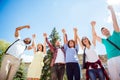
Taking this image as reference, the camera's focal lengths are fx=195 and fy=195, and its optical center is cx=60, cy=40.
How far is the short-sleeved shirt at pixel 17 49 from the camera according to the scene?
7596 millimetres

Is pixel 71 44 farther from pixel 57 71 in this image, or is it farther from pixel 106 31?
pixel 106 31

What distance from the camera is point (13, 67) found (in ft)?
24.6

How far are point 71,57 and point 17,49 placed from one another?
85.8 inches

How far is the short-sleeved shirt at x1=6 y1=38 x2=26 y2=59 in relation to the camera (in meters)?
7.60

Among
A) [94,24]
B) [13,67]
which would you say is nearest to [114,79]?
[94,24]

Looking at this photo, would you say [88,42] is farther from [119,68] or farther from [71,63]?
[119,68]

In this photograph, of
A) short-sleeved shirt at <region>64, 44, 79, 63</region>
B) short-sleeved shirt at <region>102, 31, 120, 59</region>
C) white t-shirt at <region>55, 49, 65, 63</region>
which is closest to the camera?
short-sleeved shirt at <region>102, 31, 120, 59</region>

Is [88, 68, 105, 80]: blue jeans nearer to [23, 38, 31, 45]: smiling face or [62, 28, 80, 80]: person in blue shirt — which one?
[62, 28, 80, 80]: person in blue shirt

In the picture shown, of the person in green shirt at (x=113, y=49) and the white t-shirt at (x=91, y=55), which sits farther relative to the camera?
the white t-shirt at (x=91, y=55)

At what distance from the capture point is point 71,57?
24.0ft

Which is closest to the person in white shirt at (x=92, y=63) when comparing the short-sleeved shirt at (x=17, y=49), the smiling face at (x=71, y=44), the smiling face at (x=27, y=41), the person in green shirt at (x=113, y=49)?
the smiling face at (x=71, y=44)

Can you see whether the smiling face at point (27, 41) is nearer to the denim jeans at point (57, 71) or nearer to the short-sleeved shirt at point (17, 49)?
the short-sleeved shirt at point (17, 49)

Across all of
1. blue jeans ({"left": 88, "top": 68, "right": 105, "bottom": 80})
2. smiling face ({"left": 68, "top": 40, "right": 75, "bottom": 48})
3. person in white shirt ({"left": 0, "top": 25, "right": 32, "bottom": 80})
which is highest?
smiling face ({"left": 68, "top": 40, "right": 75, "bottom": 48})

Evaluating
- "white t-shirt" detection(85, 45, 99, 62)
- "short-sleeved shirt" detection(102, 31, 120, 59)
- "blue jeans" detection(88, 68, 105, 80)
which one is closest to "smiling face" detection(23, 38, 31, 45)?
"white t-shirt" detection(85, 45, 99, 62)
